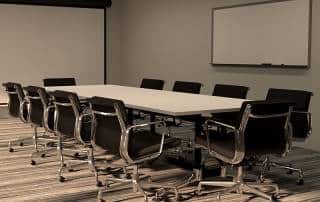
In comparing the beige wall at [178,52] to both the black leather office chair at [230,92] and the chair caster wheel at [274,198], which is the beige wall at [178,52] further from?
the chair caster wheel at [274,198]

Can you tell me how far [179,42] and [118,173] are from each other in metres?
4.17

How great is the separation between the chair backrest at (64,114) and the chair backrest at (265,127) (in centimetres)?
155

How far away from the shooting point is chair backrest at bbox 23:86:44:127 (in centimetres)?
502

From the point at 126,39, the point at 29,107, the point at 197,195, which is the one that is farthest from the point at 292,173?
the point at 126,39

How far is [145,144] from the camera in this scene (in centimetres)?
380

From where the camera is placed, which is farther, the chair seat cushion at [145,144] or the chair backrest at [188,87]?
the chair backrest at [188,87]

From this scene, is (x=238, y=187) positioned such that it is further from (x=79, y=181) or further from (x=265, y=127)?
(x=79, y=181)

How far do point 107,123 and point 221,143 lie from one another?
0.92 meters

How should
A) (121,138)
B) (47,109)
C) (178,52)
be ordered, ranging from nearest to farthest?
(121,138) → (47,109) → (178,52)

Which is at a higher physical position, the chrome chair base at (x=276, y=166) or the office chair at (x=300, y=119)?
the office chair at (x=300, y=119)

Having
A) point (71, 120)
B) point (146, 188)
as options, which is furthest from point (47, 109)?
point (146, 188)

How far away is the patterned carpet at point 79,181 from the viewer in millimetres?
4000

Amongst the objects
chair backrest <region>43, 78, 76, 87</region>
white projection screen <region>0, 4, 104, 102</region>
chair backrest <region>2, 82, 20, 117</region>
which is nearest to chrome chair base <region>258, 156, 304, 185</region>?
chair backrest <region>2, 82, 20, 117</region>

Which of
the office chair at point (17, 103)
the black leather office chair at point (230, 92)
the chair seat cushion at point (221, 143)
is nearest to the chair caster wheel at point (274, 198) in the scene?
the chair seat cushion at point (221, 143)
